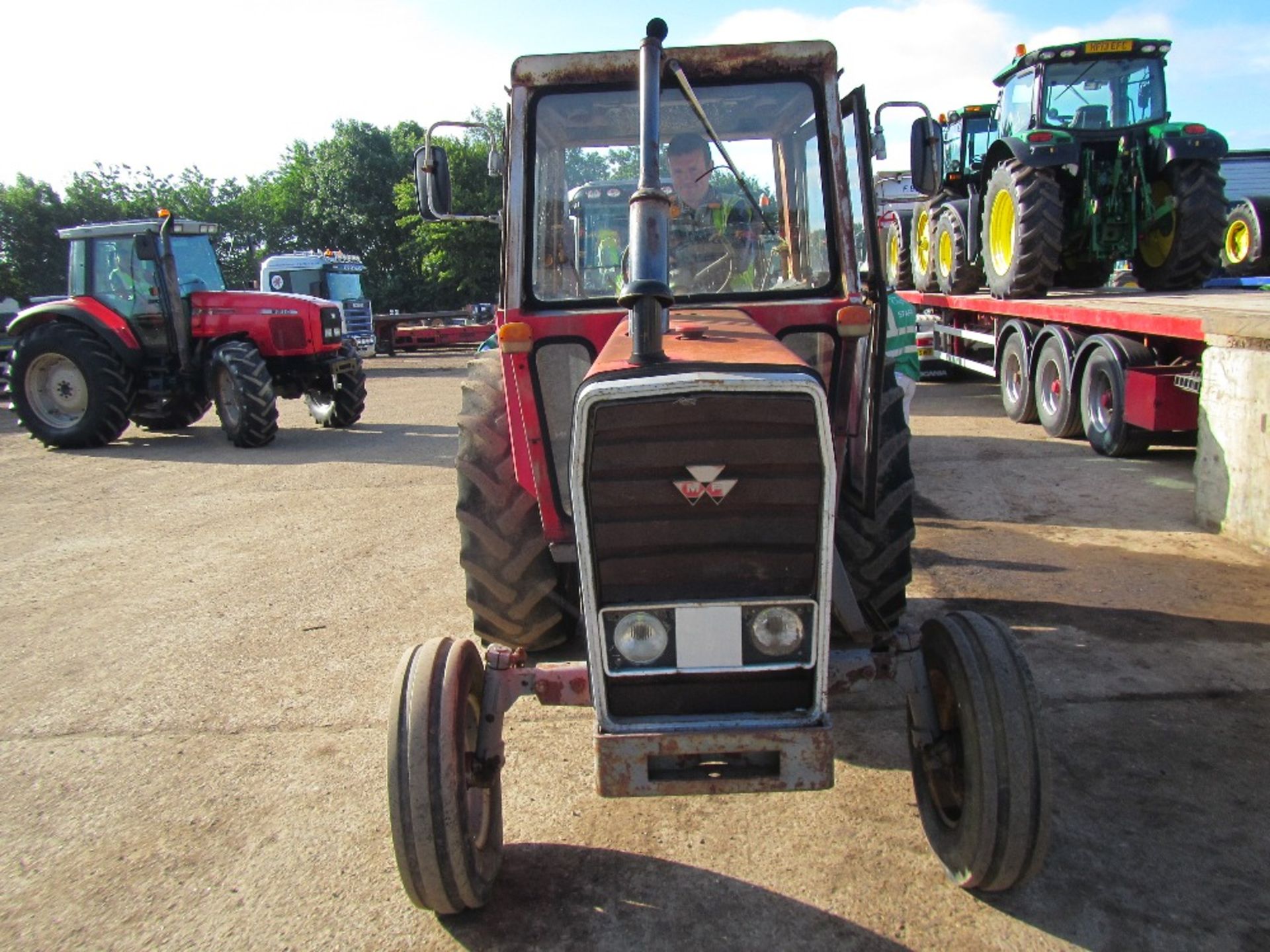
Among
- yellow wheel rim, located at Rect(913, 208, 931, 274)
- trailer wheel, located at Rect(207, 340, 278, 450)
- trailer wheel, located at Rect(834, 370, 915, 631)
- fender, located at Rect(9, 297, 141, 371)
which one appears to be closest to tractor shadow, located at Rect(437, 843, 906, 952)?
trailer wheel, located at Rect(834, 370, 915, 631)

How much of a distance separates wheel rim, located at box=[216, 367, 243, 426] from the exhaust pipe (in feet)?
30.8

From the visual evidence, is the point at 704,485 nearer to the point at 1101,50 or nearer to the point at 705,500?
the point at 705,500

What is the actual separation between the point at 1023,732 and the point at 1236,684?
198 centimetres

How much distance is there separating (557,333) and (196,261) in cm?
1009

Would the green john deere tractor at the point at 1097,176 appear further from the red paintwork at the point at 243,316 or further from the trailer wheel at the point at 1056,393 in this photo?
the red paintwork at the point at 243,316

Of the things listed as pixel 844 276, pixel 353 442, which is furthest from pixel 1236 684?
pixel 353 442

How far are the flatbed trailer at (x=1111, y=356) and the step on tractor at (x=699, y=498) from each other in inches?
136

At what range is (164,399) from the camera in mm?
11945

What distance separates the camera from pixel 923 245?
13.2 m

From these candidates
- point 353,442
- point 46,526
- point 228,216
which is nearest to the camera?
point 46,526

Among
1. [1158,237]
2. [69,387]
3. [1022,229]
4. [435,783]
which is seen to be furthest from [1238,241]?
[69,387]

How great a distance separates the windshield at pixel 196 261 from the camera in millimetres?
11648

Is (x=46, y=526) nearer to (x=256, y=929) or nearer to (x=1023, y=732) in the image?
(x=256, y=929)

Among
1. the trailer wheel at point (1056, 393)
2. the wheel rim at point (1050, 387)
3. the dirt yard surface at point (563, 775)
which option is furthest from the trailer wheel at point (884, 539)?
the wheel rim at point (1050, 387)
